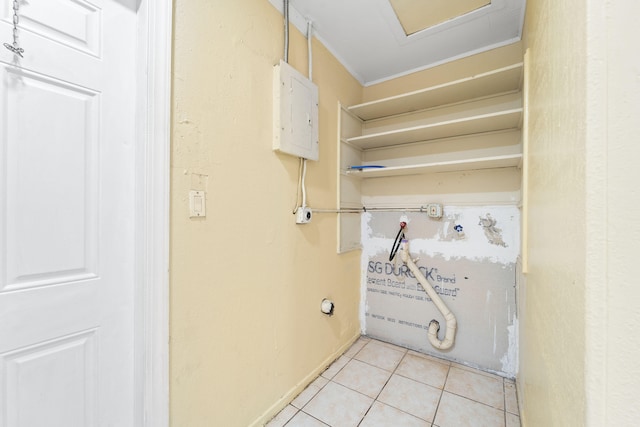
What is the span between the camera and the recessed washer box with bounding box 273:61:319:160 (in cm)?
139

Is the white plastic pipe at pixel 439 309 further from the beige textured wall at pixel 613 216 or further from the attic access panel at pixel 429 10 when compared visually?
the beige textured wall at pixel 613 216

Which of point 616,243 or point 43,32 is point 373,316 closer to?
point 616,243

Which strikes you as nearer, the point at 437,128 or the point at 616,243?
the point at 616,243

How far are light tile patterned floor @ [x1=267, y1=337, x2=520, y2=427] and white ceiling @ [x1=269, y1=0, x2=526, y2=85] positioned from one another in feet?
7.82

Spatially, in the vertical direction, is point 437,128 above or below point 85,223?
above

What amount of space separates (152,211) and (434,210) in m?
1.85

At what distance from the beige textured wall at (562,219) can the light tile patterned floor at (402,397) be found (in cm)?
77

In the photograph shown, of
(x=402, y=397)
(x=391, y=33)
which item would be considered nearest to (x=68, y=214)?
(x=402, y=397)

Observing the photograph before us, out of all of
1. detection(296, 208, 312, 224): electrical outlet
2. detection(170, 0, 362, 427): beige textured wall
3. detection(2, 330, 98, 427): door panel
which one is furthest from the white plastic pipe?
detection(2, 330, 98, 427): door panel

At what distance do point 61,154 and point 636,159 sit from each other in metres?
1.35

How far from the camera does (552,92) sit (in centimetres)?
70

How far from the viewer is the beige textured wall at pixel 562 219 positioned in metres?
0.43

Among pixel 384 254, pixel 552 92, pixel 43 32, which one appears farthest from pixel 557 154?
pixel 384 254

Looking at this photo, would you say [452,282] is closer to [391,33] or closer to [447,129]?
[447,129]
